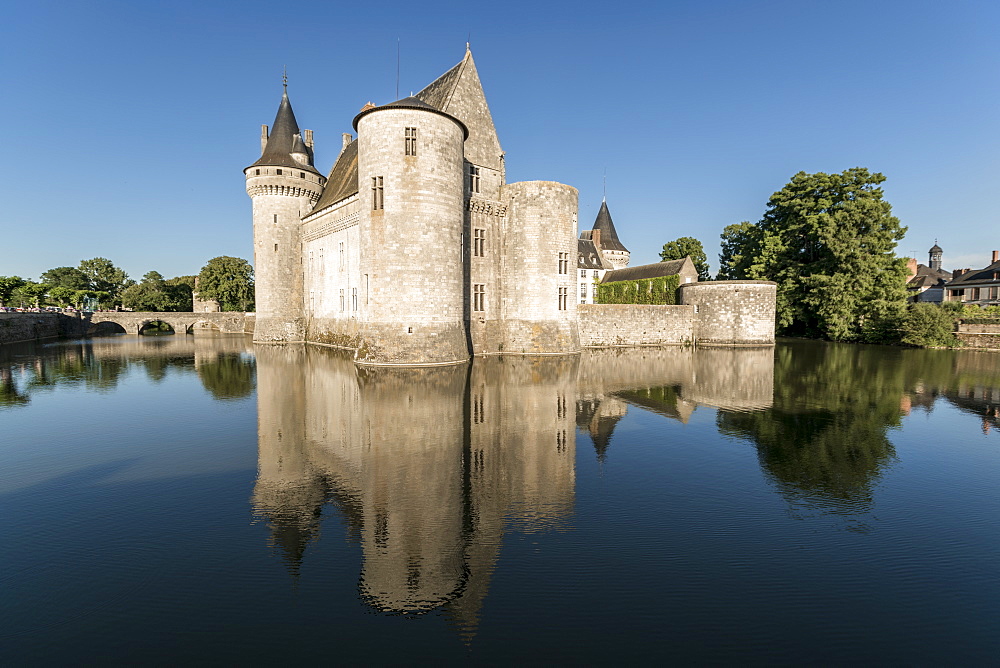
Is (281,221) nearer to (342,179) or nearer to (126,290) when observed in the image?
(342,179)

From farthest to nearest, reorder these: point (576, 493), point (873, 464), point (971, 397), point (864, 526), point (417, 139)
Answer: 1. point (417, 139)
2. point (971, 397)
3. point (873, 464)
4. point (576, 493)
5. point (864, 526)

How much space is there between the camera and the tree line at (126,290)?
59.7 m

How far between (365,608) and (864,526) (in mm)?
6348

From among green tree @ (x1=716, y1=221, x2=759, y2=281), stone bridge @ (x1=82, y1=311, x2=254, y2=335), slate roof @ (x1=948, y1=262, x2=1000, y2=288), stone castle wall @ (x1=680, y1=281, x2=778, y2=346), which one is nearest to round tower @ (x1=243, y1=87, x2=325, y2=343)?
stone bridge @ (x1=82, y1=311, x2=254, y2=335)

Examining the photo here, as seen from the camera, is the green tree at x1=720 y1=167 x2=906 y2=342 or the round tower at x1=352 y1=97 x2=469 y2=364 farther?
the green tree at x1=720 y1=167 x2=906 y2=342

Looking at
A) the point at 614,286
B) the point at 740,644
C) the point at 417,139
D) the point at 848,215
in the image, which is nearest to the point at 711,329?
the point at 848,215

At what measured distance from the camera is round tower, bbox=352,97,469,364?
20.6 meters

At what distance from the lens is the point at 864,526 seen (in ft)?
19.6

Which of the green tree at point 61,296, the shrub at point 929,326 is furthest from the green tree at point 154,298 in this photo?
the shrub at point 929,326

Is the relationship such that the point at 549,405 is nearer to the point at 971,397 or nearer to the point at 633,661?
the point at 633,661

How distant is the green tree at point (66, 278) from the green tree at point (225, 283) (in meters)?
37.7

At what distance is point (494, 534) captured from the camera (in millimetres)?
5602

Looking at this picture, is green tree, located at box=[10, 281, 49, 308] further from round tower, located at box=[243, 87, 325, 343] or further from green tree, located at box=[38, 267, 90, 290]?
round tower, located at box=[243, 87, 325, 343]

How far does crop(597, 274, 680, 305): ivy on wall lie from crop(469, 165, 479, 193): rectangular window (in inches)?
1001
